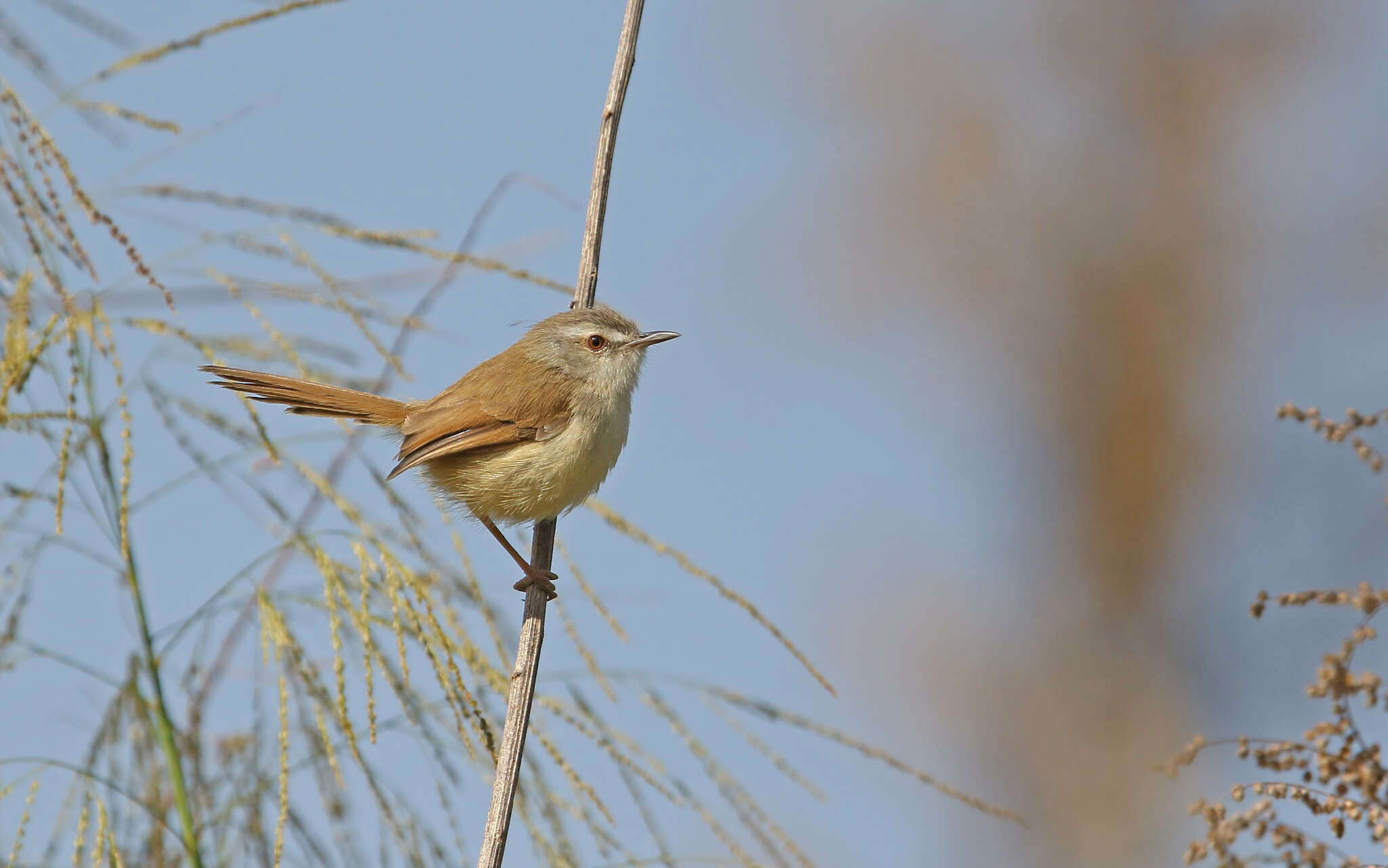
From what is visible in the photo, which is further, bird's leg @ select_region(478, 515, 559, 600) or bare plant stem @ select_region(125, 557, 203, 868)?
bird's leg @ select_region(478, 515, 559, 600)

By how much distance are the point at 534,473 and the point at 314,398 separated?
56 centimetres

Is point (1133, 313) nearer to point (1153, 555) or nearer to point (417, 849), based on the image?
point (1153, 555)

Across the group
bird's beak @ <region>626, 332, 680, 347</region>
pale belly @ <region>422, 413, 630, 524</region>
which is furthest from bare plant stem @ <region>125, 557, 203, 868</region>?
bird's beak @ <region>626, 332, 680, 347</region>

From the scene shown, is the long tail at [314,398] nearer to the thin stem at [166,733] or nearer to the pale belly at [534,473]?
the pale belly at [534,473]

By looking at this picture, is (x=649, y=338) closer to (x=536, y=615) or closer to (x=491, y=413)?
(x=491, y=413)

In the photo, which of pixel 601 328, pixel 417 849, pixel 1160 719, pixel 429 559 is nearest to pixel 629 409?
pixel 601 328

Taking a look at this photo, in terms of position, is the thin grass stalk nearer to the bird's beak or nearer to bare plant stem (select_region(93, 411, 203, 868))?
bare plant stem (select_region(93, 411, 203, 868))

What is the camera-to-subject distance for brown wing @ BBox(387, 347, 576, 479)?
127 inches

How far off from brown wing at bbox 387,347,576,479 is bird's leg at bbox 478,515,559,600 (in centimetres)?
22

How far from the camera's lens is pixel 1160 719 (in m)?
8.39

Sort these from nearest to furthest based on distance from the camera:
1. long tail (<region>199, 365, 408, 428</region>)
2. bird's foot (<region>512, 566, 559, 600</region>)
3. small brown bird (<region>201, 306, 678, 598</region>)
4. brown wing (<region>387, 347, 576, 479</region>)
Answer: bird's foot (<region>512, 566, 559, 600</region>), long tail (<region>199, 365, 408, 428</region>), small brown bird (<region>201, 306, 678, 598</region>), brown wing (<region>387, 347, 576, 479</region>)

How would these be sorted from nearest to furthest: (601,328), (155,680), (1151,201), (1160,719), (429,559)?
(155,680)
(429,559)
(601,328)
(1160,719)
(1151,201)

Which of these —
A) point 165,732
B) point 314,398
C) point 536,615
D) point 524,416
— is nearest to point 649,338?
point 524,416

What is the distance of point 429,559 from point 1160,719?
725 cm
